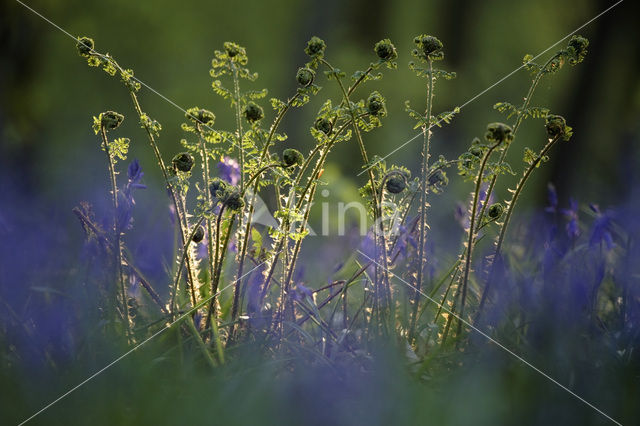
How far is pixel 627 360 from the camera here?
1146 millimetres

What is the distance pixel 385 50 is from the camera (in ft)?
4.13

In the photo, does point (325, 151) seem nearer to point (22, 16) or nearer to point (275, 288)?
point (275, 288)

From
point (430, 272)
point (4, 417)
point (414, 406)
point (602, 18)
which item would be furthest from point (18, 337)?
point (602, 18)

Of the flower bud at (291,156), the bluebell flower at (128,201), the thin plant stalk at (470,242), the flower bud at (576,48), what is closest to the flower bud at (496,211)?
the thin plant stalk at (470,242)

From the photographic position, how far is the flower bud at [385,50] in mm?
1253

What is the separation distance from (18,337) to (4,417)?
0.29 m

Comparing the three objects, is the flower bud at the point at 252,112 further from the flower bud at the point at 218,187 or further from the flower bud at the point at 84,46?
the flower bud at the point at 84,46

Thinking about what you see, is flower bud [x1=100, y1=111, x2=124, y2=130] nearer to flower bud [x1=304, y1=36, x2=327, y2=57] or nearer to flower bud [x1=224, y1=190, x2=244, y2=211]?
flower bud [x1=224, y1=190, x2=244, y2=211]

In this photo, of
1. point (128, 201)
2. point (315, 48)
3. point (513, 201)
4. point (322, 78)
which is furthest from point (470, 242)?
point (322, 78)

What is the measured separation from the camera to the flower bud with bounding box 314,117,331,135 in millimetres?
1333

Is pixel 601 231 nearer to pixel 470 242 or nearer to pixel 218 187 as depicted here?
pixel 470 242

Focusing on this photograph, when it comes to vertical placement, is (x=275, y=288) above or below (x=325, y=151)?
below

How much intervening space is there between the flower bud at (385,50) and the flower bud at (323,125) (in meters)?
0.20

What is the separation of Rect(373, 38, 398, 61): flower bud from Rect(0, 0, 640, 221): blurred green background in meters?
2.89
